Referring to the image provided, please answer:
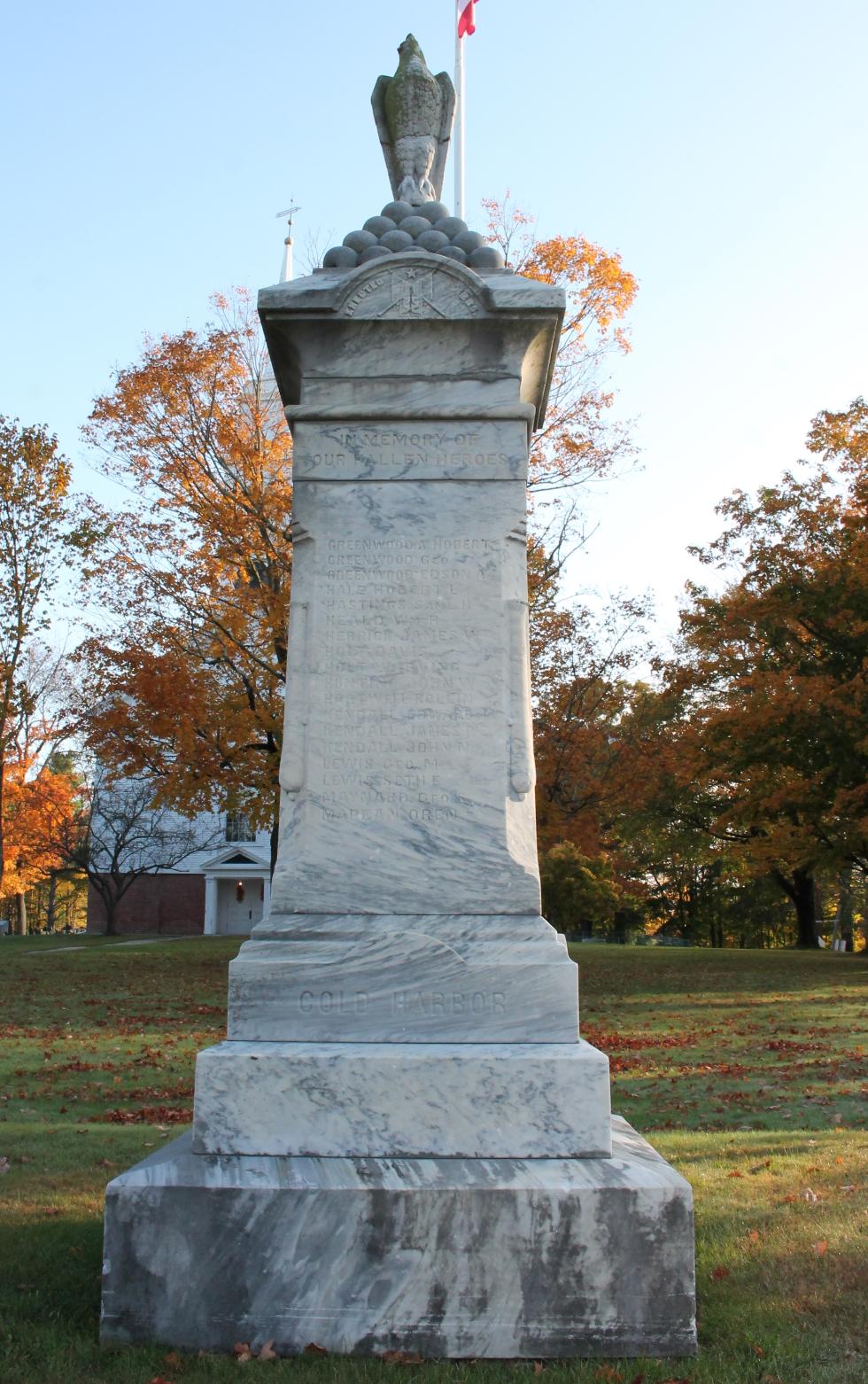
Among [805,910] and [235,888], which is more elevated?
[235,888]

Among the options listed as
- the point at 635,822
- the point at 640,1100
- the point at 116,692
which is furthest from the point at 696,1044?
the point at 635,822

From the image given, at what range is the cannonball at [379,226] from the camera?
5.43 m

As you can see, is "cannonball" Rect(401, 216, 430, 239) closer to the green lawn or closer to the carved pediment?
the carved pediment

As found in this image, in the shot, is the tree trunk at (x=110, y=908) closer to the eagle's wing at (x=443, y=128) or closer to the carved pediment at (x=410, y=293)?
the eagle's wing at (x=443, y=128)

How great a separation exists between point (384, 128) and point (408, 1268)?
5108mm

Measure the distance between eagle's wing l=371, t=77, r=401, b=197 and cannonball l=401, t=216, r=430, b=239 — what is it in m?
0.55

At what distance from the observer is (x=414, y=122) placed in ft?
19.0

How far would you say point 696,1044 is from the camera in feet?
41.1

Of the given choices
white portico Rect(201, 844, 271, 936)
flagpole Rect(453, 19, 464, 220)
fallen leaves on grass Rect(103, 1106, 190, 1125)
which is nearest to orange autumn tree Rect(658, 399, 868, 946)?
flagpole Rect(453, 19, 464, 220)

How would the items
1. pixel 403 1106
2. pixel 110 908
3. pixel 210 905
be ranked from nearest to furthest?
pixel 403 1106 → pixel 110 908 → pixel 210 905

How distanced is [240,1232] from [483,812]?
174 cm

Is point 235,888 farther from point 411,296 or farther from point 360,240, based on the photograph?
point 411,296

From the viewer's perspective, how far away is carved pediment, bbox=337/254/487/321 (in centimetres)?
503

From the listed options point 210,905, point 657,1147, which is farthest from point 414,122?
point 210,905
